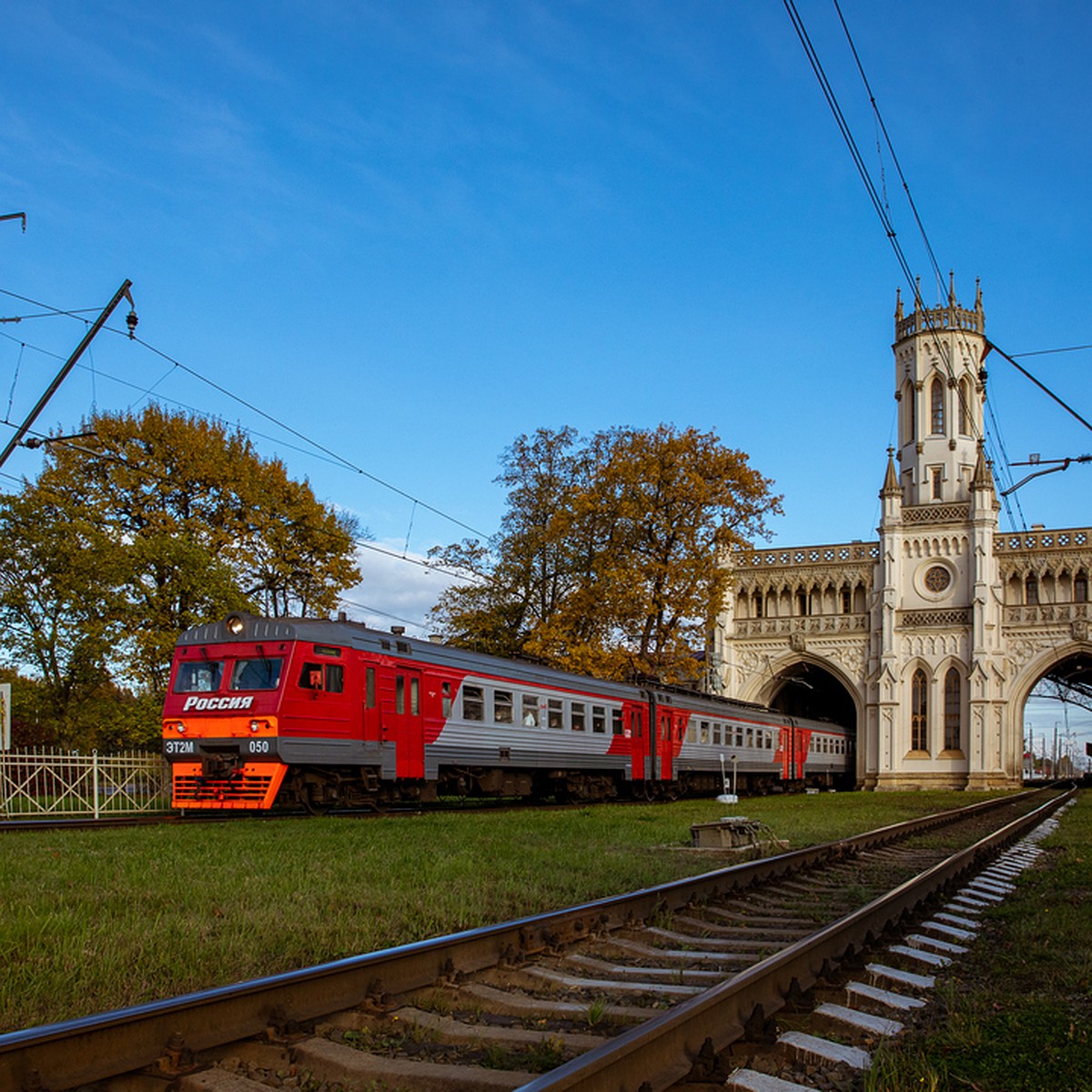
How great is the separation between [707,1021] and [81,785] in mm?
18034

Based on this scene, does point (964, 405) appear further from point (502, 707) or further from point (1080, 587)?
point (502, 707)

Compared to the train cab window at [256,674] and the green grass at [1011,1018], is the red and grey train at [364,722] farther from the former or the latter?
the green grass at [1011,1018]

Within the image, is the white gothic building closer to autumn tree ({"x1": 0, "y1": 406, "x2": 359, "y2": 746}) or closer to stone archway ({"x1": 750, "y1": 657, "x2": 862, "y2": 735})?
stone archway ({"x1": 750, "y1": 657, "x2": 862, "y2": 735})

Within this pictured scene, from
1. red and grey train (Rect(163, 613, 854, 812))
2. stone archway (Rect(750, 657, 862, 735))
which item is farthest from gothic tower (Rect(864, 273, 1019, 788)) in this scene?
red and grey train (Rect(163, 613, 854, 812))

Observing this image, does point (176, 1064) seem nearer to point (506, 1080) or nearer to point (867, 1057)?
point (506, 1080)

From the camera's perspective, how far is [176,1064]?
4.18 m

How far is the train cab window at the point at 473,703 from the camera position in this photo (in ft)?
66.7

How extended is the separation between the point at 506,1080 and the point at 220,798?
13623 millimetres

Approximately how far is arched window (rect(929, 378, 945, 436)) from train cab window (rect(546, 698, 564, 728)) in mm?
35010

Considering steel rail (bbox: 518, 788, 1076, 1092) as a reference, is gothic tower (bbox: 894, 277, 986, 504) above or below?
above

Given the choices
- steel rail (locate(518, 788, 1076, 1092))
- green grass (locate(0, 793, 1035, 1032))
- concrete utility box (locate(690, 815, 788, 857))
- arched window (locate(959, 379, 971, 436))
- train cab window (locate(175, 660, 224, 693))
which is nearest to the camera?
steel rail (locate(518, 788, 1076, 1092))

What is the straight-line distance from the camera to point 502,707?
21.6 m

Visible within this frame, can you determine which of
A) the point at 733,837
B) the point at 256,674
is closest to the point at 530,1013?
the point at 733,837

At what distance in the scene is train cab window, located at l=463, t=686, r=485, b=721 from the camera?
20.3 metres
